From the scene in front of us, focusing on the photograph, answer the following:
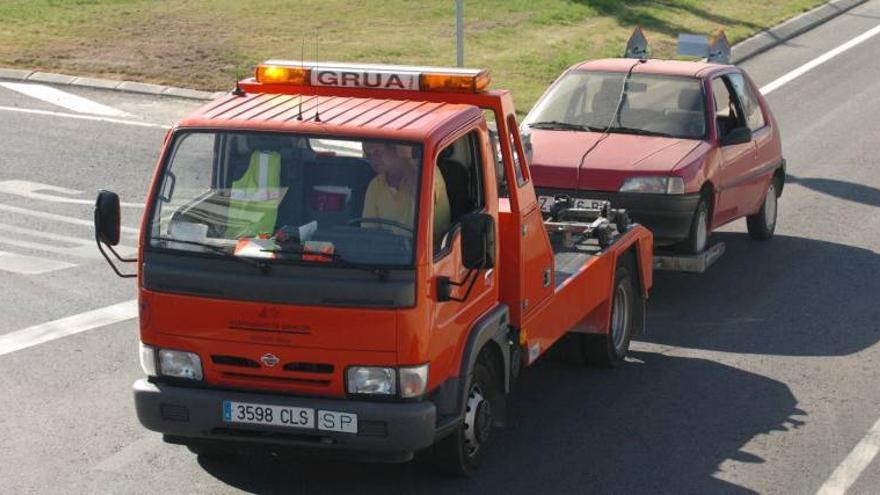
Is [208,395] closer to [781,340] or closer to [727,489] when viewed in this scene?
[727,489]

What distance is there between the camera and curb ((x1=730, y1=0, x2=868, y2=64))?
91.8 feet

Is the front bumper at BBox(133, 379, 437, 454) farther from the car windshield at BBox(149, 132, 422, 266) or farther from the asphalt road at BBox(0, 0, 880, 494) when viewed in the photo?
the car windshield at BBox(149, 132, 422, 266)

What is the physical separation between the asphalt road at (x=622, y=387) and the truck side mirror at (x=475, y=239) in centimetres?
133

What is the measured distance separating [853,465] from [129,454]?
4.17m

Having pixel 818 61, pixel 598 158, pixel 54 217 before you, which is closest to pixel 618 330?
pixel 598 158

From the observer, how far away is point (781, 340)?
12219 millimetres

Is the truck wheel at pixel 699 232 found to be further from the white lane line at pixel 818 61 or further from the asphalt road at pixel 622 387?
the white lane line at pixel 818 61

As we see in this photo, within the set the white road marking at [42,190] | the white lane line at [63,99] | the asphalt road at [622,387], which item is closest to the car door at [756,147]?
the asphalt road at [622,387]

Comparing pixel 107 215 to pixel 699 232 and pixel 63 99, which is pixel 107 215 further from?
pixel 63 99

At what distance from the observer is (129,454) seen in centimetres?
944

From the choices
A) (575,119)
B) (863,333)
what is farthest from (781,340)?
(575,119)

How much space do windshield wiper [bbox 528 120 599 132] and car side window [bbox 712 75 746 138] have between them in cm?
119

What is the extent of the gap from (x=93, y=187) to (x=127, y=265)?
10.4ft

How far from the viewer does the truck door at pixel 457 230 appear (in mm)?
8523
